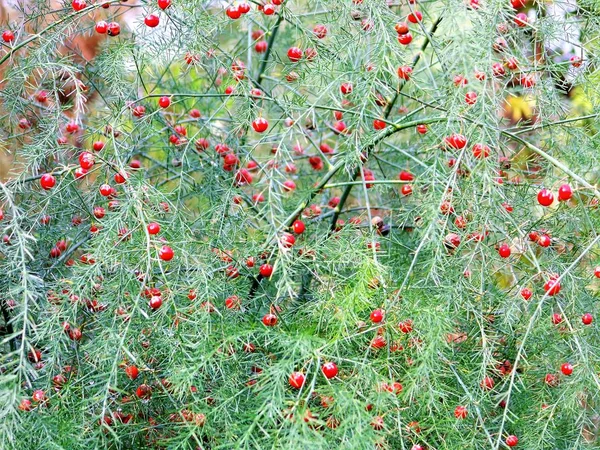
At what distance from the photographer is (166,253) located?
56.4 inches

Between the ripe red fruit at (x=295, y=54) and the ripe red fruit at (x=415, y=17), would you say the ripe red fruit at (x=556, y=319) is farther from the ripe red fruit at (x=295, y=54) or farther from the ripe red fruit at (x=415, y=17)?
the ripe red fruit at (x=295, y=54)

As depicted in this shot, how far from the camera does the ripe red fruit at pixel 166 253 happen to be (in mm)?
1434

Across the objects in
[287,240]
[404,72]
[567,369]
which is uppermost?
[404,72]

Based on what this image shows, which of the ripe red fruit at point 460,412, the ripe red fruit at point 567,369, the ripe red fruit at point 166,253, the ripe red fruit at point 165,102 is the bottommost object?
the ripe red fruit at point 567,369

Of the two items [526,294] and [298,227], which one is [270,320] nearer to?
[298,227]

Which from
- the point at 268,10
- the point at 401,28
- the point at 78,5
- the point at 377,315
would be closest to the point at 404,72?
the point at 401,28

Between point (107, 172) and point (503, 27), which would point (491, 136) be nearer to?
point (503, 27)

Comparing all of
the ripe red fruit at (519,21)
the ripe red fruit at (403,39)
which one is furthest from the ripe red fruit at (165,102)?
the ripe red fruit at (519,21)

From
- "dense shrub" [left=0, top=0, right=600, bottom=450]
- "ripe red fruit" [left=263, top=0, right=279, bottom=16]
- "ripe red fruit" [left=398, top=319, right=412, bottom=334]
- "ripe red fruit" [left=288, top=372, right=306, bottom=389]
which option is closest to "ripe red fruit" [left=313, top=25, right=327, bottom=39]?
"dense shrub" [left=0, top=0, right=600, bottom=450]

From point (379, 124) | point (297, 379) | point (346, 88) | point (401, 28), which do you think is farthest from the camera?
point (379, 124)

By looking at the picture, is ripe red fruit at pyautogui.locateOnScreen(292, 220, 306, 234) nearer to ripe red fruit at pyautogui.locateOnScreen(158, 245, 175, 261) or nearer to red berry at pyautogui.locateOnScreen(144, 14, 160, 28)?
ripe red fruit at pyautogui.locateOnScreen(158, 245, 175, 261)

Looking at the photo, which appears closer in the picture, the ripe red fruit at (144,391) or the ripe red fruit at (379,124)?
the ripe red fruit at (144,391)

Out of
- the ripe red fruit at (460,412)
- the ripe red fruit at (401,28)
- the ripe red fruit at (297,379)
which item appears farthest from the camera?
the ripe red fruit at (401,28)

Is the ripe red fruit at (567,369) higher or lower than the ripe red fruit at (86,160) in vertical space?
lower
